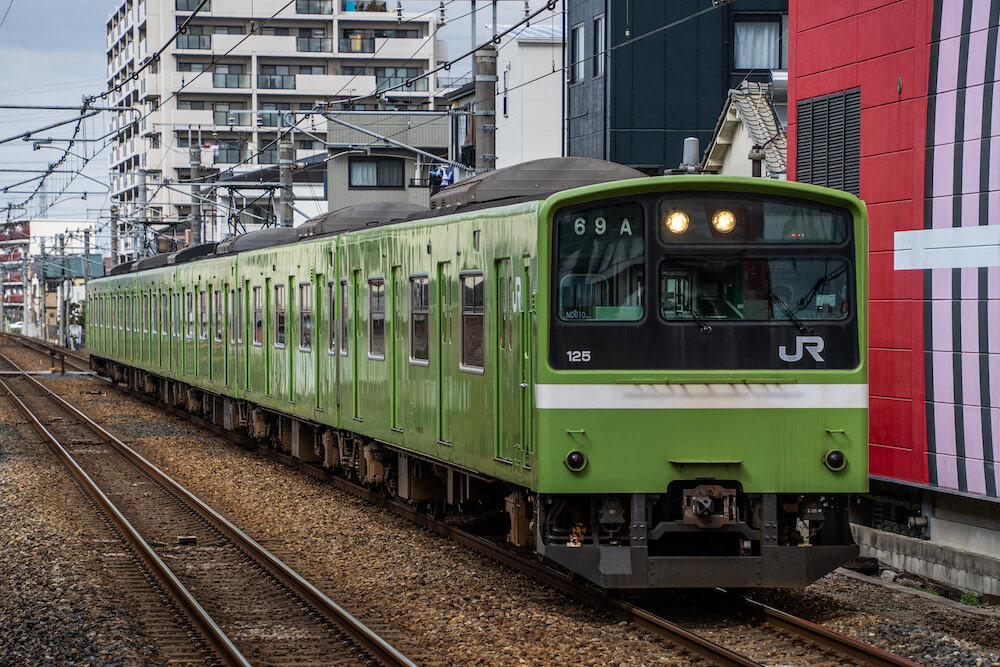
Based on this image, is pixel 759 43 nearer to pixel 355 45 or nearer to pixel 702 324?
pixel 702 324

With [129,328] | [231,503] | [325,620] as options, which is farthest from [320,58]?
[325,620]

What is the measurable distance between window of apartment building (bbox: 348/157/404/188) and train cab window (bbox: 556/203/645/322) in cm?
3696

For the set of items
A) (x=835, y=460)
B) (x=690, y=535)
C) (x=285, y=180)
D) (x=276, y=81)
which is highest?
(x=276, y=81)

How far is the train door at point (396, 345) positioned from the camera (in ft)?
38.2

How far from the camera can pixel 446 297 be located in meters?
10.3

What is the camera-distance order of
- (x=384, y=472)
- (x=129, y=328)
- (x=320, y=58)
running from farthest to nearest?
1. (x=320, y=58)
2. (x=129, y=328)
3. (x=384, y=472)

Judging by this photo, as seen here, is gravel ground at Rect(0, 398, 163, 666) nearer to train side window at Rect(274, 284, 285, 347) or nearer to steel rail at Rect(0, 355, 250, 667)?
steel rail at Rect(0, 355, 250, 667)

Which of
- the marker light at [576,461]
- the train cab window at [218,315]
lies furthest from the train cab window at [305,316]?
the marker light at [576,461]

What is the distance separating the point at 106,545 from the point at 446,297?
3.83m

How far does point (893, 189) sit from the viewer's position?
1070 centimetres

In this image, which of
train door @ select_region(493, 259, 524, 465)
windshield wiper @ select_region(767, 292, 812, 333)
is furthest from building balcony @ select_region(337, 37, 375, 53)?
windshield wiper @ select_region(767, 292, 812, 333)

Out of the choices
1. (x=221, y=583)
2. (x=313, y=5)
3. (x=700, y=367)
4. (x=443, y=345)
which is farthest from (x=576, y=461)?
(x=313, y=5)

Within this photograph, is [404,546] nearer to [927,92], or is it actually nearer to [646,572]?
[646,572]

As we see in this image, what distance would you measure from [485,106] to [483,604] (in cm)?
829
